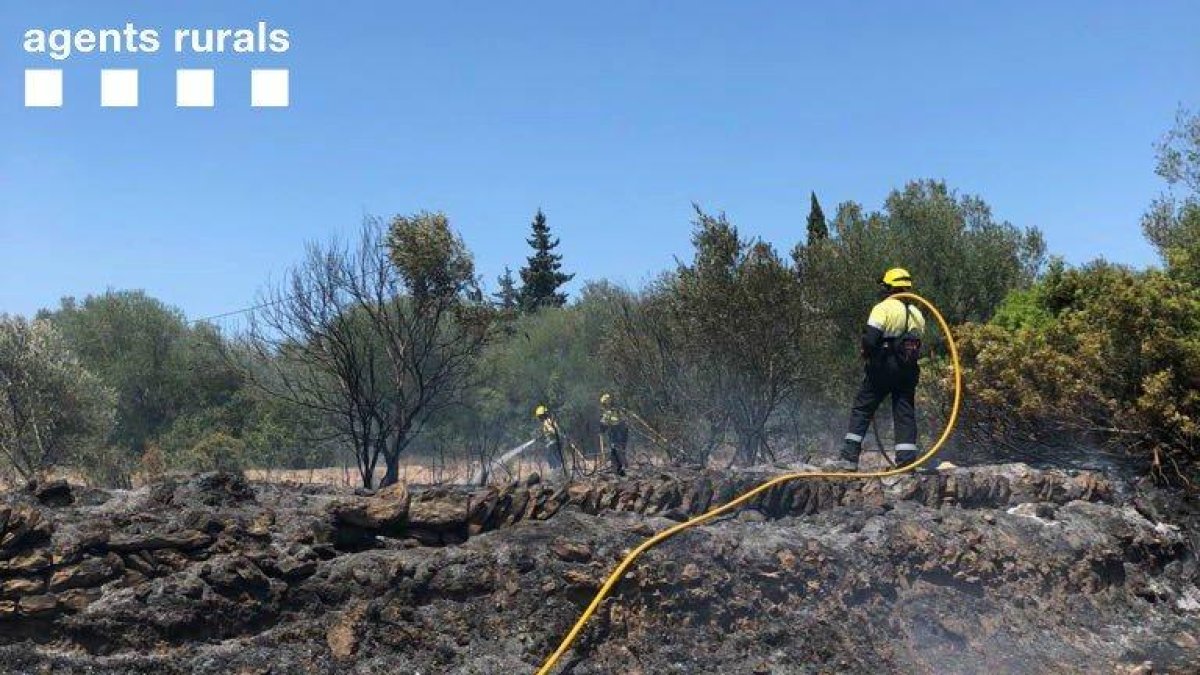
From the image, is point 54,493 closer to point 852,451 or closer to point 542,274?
point 852,451

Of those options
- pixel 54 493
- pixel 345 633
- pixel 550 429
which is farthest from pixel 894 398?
pixel 550 429

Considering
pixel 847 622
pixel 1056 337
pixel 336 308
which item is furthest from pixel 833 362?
pixel 847 622

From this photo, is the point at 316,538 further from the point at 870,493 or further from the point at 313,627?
the point at 870,493

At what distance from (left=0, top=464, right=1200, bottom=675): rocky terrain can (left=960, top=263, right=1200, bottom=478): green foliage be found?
182 cm

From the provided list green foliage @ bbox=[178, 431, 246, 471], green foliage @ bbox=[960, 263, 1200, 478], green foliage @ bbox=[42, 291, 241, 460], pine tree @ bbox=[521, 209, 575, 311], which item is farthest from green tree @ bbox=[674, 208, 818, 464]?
pine tree @ bbox=[521, 209, 575, 311]

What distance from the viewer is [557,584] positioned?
6441mm

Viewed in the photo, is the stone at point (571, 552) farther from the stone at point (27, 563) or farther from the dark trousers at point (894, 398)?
the dark trousers at point (894, 398)

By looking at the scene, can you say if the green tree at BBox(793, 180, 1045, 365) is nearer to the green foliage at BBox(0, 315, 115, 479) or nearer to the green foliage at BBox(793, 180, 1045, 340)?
the green foliage at BBox(793, 180, 1045, 340)

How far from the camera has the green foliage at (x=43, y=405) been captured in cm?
2017

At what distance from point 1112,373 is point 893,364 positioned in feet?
9.18

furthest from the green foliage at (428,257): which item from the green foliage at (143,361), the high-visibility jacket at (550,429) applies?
the green foliage at (143,361)

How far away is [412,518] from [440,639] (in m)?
1.15

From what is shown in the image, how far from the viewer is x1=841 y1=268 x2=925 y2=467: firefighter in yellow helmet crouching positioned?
30.7ft

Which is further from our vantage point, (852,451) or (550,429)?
(550,429)
